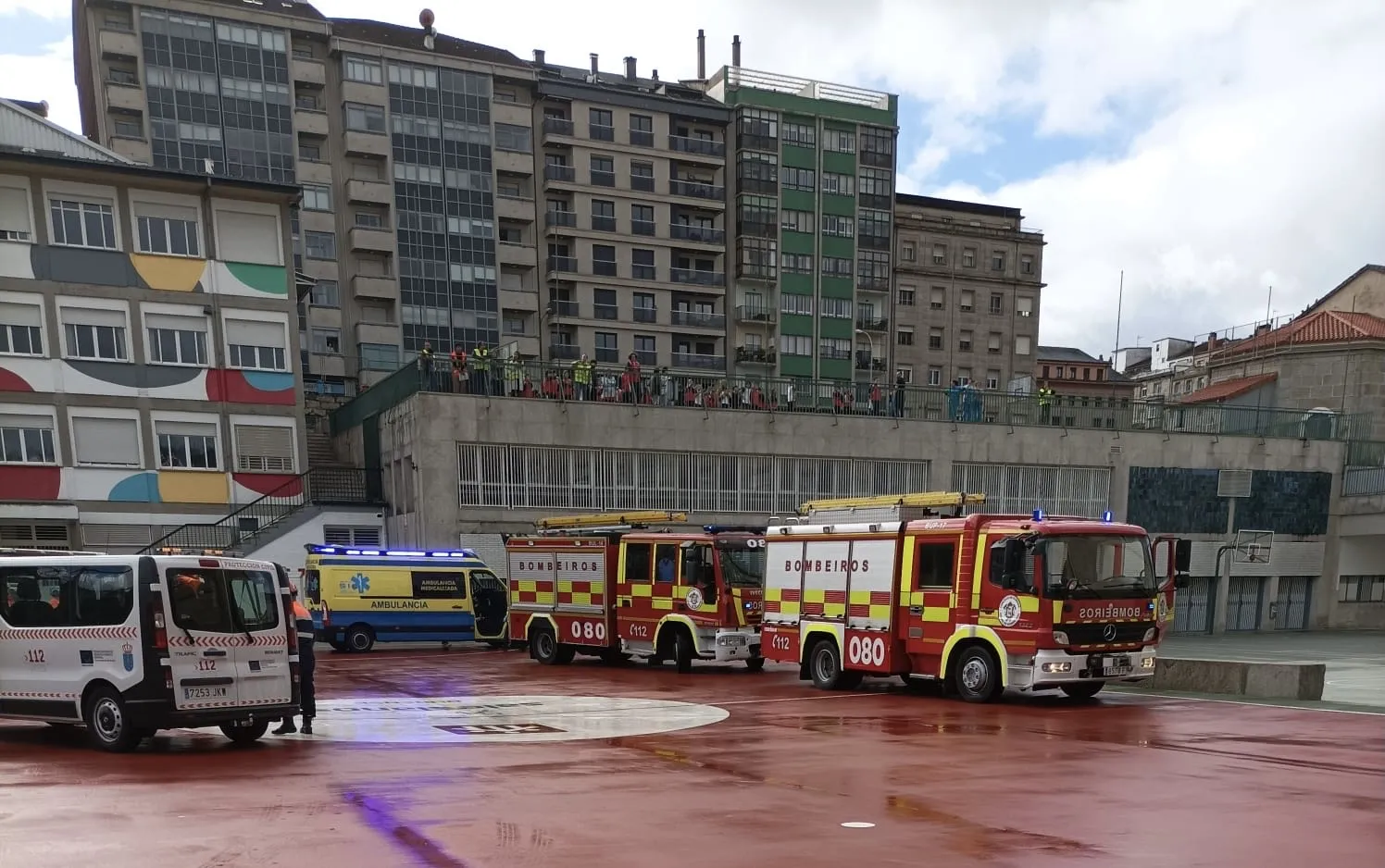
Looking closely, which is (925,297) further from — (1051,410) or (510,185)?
(1051,410)

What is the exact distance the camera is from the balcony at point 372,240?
5809 cm

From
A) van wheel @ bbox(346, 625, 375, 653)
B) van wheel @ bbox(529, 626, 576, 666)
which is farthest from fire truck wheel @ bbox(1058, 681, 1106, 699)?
van wheel @ bbox(346, 625, 375, 653)

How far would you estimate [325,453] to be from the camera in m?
42.7

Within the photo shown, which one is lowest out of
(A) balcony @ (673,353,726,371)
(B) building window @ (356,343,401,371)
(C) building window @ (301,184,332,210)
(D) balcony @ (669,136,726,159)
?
(B) building window @ (356,343,401,371)

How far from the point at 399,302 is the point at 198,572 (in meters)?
51.0

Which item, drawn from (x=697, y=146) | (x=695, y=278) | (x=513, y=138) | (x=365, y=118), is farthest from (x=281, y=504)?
(x=697, y=146)

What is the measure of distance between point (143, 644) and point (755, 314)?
59.6 metres

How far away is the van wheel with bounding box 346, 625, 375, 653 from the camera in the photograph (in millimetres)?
26609

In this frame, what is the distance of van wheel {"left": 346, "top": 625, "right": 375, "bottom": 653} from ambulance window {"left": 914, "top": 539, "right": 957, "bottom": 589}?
656 inches

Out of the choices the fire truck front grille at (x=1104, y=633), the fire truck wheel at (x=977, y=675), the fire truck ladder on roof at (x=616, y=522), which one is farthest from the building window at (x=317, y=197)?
the fire truck front grille at (x=1104, y=633)

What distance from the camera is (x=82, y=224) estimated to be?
32.8m

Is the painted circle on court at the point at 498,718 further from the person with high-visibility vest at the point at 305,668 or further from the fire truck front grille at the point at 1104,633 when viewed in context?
the fire truck front grille at the point at 1104,633

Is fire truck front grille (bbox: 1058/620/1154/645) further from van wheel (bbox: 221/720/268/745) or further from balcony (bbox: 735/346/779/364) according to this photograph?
balcony (bbox: 735/346/779/364)

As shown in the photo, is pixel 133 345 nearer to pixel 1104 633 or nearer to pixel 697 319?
pixel 1104 633
